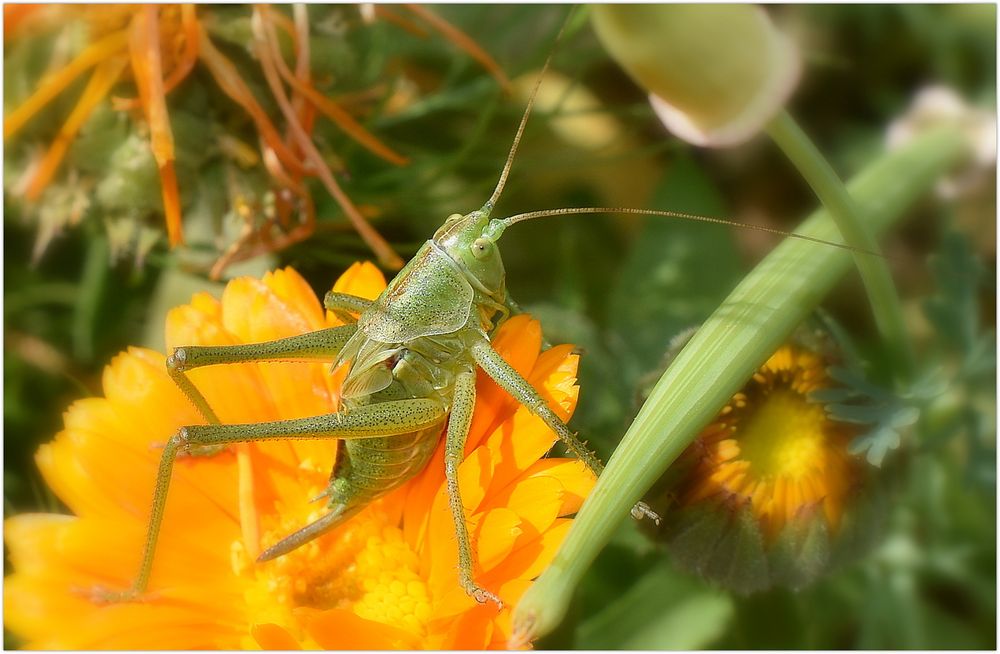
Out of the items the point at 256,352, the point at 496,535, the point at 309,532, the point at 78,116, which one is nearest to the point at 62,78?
the point at 78,116

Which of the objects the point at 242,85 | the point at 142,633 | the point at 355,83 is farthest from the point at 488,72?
the point at 142,633

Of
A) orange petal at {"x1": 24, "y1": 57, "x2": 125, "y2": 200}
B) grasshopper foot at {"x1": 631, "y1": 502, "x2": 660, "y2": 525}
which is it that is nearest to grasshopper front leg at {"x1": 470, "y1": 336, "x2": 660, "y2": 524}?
grasshopper foot at {"x1": 631, "y1": 502, "x2": 660, "y2": 525}

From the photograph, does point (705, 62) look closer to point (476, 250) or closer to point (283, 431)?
point (476, 250)

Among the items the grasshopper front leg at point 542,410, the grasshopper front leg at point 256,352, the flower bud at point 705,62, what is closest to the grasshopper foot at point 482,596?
the grasshopper front leg at point 542,410

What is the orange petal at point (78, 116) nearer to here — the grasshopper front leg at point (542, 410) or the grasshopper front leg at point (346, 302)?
the grasshopper front leg at point (346, 302)

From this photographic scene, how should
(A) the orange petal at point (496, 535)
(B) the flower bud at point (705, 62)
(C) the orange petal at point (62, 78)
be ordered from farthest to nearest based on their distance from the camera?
(C) the orange petal at point (62, 78) → (A) the orange petal at point (496, 535) → (B) the flower bud at point (705, 62)
